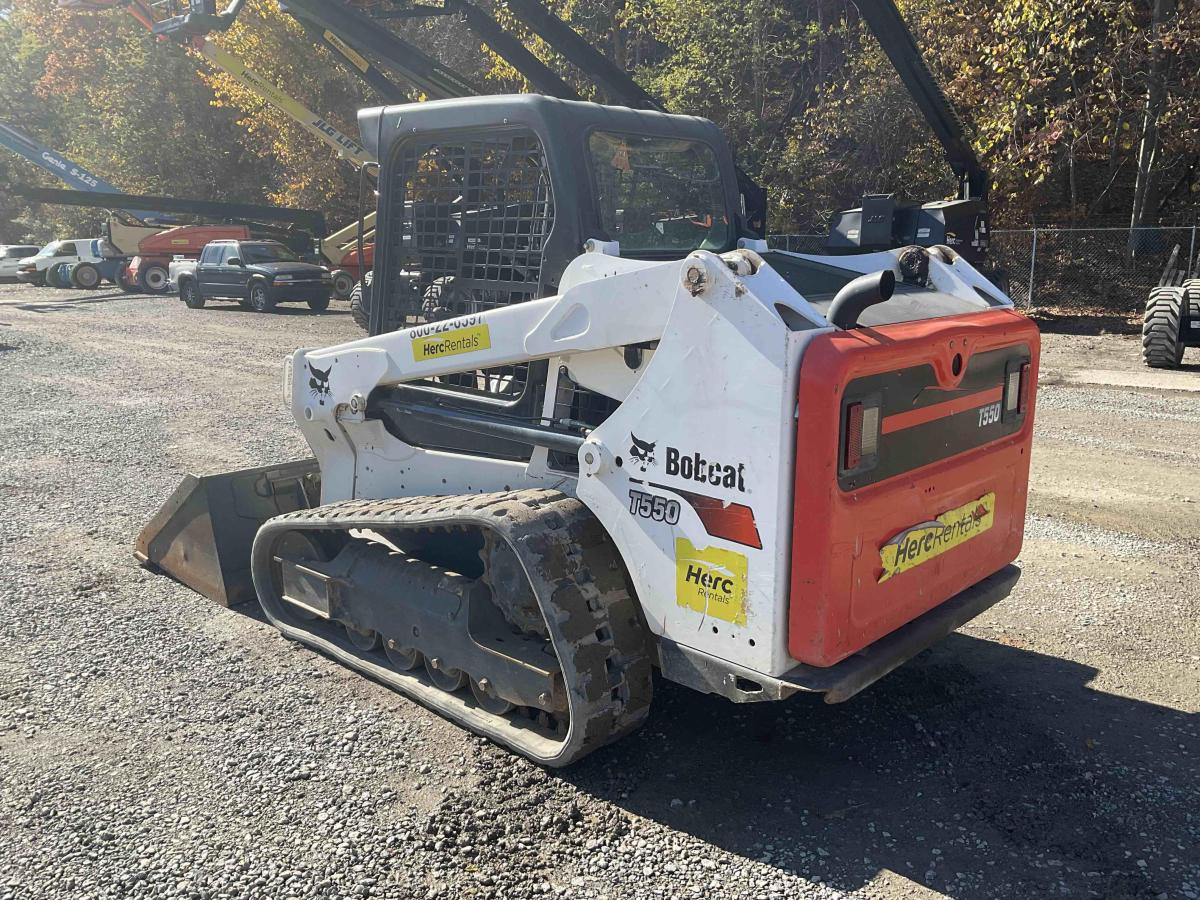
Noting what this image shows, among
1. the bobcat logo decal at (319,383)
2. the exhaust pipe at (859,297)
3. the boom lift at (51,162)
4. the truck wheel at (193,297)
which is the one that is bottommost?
the truck wheel at (193,297)

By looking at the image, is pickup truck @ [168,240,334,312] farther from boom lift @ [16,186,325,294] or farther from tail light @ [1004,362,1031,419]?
tail light @ [1004,362,1031,419]

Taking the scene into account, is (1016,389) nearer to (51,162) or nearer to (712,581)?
(712,581)

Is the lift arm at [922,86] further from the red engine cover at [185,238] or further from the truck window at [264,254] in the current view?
the red engine cover at [185,238]

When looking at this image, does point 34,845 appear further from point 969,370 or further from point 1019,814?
point 969,370

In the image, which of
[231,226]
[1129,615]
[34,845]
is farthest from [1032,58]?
[231,226]

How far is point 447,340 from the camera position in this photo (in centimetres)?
405

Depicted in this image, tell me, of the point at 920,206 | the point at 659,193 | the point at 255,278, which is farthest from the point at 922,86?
the point at 255,278

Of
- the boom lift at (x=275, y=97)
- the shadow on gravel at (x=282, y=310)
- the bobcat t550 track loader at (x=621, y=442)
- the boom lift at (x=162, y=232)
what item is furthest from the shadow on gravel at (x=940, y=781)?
the boom lift at (x=162, y=232)

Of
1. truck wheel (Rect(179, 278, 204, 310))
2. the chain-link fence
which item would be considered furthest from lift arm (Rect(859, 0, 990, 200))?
truck wheel (Rect(179, 278, 204, 310))

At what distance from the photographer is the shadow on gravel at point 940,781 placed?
3.00 meters

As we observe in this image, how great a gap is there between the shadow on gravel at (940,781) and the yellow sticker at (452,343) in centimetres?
160

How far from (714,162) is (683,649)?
2395mm

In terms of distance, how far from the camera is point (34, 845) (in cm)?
316

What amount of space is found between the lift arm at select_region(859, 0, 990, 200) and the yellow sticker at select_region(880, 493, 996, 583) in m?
11.0
